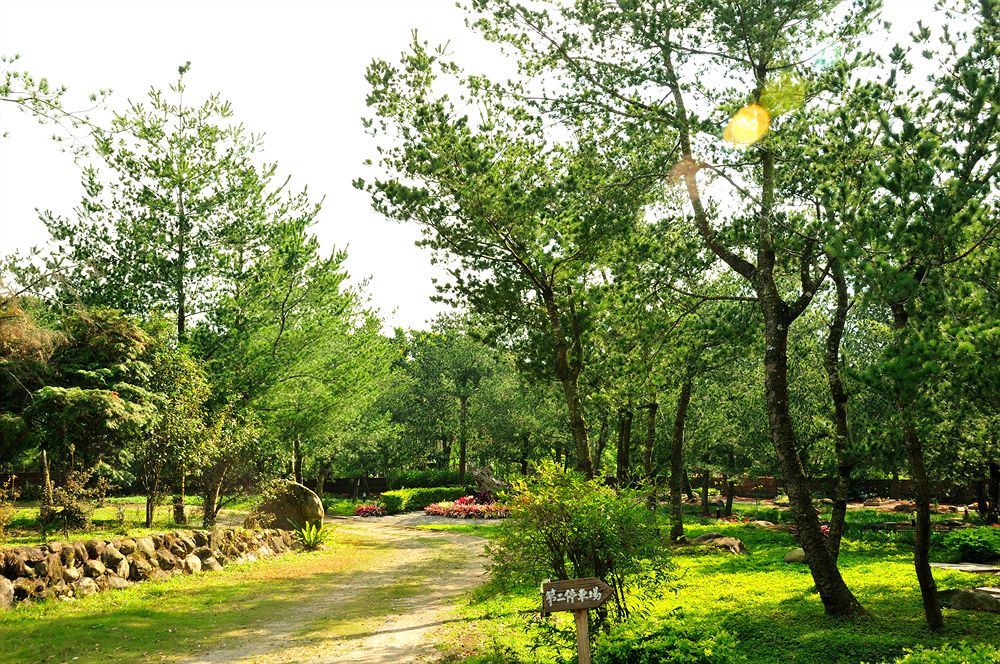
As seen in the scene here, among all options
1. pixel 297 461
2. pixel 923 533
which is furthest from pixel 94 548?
pixel 297 461

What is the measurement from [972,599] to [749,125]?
274 inches

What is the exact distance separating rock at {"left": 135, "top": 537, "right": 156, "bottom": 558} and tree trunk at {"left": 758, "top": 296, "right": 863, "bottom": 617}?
11.9m

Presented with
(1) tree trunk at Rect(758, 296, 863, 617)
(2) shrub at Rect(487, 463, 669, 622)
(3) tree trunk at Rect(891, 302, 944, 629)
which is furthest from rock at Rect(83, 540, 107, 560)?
(3) tree trunk at Rect(891, 302, 944, 629)

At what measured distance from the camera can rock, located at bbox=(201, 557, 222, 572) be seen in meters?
14.9

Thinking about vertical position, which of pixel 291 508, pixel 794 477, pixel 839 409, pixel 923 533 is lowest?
pixel 291 508

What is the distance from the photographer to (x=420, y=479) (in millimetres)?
43250

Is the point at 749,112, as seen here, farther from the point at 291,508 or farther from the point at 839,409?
the point at 291,508

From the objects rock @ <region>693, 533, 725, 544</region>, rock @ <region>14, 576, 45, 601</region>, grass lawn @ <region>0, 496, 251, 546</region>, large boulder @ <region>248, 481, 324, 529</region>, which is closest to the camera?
rock @ <region>14, 576, 45, 601</region>

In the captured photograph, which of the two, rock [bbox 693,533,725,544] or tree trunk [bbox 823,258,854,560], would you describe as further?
rock [bbox 693,533,725,544]

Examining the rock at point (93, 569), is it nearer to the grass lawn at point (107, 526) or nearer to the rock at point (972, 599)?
the grass lawn at point (107, 526)

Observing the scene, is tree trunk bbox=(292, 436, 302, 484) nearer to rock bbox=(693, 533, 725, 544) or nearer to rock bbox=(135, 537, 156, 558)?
rock bbox=(135, 537, 156, 558)

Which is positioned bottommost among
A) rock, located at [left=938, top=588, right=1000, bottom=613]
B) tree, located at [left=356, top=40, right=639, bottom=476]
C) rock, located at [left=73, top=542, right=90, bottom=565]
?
rock, located at [left=938, top=588, right=1000, bottom=613]

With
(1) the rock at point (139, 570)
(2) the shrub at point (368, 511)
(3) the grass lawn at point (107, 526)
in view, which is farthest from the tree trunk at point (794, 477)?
(2) the shrub at point (368, 511)

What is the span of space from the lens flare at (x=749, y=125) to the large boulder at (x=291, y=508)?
1697cm
